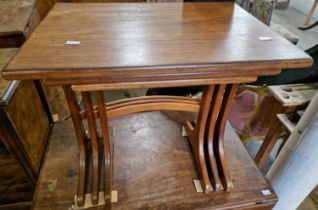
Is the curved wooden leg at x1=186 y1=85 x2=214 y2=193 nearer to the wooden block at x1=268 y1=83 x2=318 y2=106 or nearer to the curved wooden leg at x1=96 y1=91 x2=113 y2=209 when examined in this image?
the curved wooden leg at x1=96 y1=91 x2=113 y2=209

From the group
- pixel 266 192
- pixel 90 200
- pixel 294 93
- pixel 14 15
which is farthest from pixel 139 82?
pixel 14 15

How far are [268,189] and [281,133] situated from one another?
39 cm

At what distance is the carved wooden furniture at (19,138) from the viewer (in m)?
0.86

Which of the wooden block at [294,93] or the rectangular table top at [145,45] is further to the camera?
the wooden block at [294,93]

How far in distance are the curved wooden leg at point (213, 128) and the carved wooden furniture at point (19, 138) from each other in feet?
2.30

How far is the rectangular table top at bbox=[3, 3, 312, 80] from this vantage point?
0.48m

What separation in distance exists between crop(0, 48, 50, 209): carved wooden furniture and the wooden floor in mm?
138

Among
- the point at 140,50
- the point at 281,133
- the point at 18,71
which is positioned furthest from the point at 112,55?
the point at 281,133

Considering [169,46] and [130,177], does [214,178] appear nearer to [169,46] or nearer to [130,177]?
[130,177]

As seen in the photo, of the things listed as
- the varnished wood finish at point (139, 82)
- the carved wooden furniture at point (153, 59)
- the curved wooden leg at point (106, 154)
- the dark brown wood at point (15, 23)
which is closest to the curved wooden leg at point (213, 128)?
the carved wooden furniture at point (153, 59)

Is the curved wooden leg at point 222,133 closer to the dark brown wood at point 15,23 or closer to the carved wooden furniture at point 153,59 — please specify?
the carved wooden furniture at point 153,59

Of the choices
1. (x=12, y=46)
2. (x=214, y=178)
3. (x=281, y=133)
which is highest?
(x=12, y=46)

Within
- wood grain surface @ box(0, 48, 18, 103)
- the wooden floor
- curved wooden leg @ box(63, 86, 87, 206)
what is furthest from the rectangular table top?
the wooden floor

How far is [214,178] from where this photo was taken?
0.78 meters
